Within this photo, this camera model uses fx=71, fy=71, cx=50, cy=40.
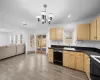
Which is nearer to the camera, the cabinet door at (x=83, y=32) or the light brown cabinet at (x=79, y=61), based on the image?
the light brown cabinet at (x=79, y=61)

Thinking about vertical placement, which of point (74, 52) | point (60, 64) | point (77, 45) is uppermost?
point (77, 45)

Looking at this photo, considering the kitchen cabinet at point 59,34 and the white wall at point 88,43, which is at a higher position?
the kitchen cabinet at point 59,34

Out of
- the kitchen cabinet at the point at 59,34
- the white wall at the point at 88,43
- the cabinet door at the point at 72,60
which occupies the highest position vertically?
the kitchen cabinet at the point at 59,34

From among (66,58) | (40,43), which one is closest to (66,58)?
(66,58)

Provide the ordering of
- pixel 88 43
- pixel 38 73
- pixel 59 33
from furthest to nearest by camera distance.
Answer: pixel 59 33 → pixel 88 43 → pixel 38 73

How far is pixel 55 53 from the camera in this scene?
427 cm

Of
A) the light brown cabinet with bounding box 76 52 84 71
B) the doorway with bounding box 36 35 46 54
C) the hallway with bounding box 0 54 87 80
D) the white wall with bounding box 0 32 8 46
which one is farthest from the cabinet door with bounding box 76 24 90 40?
the white wall with bounding box 0 32 8 46

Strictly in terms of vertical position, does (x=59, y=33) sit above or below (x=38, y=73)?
above

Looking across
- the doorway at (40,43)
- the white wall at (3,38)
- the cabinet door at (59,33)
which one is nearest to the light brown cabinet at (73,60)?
the cabinet door at (59,33)

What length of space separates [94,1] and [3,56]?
19.0 ft

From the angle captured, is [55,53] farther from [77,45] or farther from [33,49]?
[33,49]

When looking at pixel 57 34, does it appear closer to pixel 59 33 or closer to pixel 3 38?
pixel 59 33

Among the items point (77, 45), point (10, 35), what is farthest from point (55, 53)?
point (10, 35)

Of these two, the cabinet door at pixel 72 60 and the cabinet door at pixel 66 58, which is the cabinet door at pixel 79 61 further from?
the cabinet door at pixel 66 58
